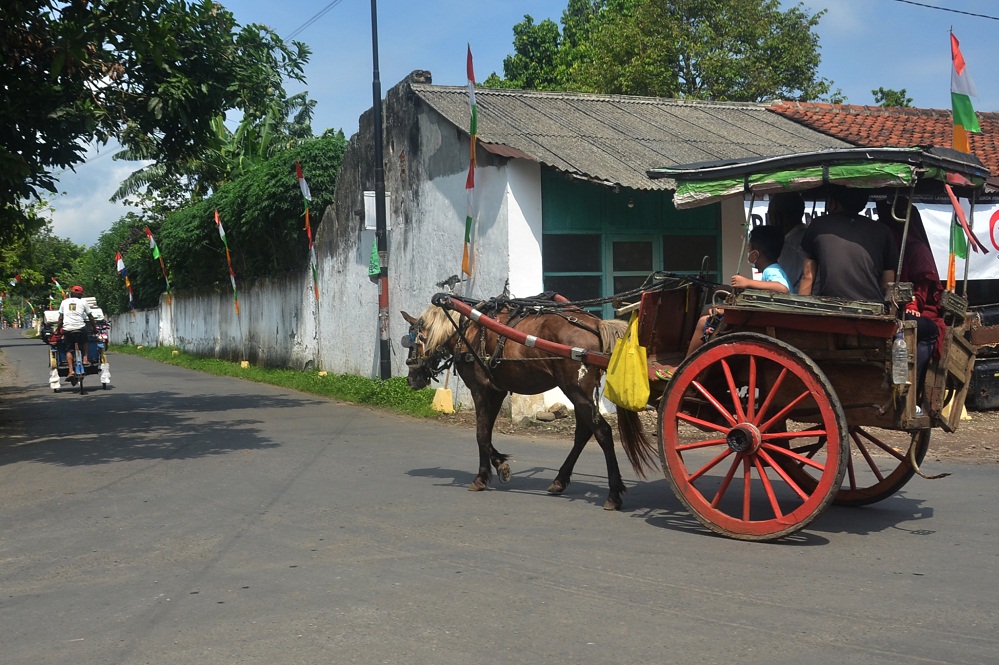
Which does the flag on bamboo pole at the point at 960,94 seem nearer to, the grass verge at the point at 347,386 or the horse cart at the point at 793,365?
the horse cart at the point at 793,365

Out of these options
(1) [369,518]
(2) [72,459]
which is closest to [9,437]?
(2) [72,459]

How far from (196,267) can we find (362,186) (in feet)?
49.6

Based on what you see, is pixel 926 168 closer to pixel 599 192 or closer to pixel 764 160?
pixel 764 160

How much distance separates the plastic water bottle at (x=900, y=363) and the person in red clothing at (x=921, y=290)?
0.32 meters

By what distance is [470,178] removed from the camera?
44.1 feet

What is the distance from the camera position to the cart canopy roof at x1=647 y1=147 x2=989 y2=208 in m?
5.55

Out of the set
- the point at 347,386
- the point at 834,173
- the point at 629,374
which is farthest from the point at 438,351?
the point at 347,386

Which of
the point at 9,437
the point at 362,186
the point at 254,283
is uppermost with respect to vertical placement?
the point at 362,186

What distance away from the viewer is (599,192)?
547 inches

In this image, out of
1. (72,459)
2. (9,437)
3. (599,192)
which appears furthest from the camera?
(599,192)

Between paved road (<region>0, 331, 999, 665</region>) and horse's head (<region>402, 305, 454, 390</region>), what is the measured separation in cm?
98

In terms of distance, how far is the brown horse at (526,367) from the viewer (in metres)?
7.23

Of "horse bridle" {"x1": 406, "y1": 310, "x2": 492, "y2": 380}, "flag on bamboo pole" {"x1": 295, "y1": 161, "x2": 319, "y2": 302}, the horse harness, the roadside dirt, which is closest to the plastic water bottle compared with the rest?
the horse harness

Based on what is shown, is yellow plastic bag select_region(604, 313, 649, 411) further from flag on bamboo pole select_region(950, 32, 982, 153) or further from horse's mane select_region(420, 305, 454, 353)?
flag on bamboo pole select_region(950, 32, 982, 153)
